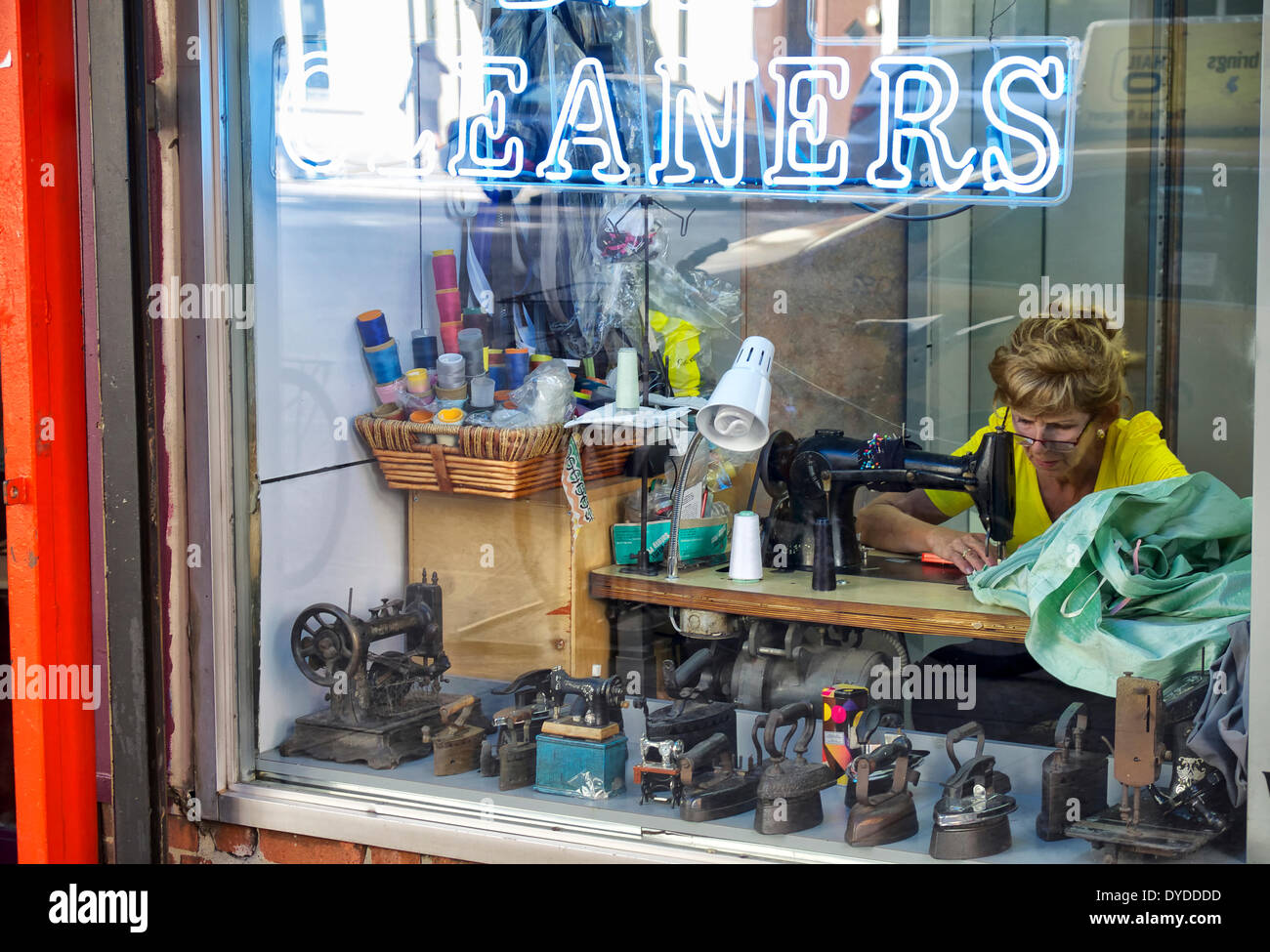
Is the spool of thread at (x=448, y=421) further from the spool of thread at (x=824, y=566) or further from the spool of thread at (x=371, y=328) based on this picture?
the spool of thread at (x=824, y=566)

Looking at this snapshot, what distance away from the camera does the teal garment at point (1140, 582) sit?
2.41 meters

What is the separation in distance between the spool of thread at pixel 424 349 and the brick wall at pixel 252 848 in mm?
1252

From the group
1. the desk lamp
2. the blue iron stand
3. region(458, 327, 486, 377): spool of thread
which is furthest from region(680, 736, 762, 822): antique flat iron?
region(458, 327, 486, 377): spool of thread

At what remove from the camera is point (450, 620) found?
3.11 metres

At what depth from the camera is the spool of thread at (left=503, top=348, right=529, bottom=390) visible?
10.5 feet

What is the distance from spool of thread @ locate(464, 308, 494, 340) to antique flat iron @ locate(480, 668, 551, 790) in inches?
40.8

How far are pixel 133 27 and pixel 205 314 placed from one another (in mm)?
616

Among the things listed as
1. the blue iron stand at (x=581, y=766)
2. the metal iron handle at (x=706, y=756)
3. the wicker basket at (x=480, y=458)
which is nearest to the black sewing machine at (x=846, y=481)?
the wicker basket at (x=480, y=458)

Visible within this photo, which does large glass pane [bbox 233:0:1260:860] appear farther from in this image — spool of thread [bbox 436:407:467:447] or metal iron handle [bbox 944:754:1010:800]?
metal iron handle [bbox 944:754:1010:800]

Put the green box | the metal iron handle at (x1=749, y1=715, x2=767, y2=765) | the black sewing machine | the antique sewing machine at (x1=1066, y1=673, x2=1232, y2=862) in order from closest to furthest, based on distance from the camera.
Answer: the antique sewing machine at (x1=1066, y1=673, x2=1232, y2=862)
the metal iron handle at (x1=749, y1=715, x2=767, y2=765)
the black sewing machine
the green box

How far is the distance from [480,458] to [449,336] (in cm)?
41

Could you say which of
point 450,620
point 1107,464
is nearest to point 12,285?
point 450,620

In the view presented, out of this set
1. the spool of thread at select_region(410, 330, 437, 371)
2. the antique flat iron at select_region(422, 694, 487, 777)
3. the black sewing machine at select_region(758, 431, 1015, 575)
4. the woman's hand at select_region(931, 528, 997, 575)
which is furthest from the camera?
the spool of thread at select_region(410, 330, 437, 371)
